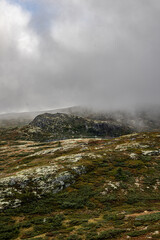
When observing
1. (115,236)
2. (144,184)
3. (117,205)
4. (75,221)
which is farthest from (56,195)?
(144,184)

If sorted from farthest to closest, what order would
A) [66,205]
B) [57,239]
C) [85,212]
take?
[66,205], [85,212], [57,239]

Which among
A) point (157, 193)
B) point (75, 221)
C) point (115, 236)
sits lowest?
point (157, 193)

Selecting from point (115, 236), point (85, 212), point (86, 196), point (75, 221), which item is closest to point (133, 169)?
point (86, 196)

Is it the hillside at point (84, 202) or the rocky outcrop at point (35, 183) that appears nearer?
the hillside at point (84, 202)

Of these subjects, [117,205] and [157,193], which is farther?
[157,193]

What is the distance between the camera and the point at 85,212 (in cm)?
2653

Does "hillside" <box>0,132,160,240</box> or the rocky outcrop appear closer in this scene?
"hillside" <box>0,132,160,240</box>

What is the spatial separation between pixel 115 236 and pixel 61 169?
26857 mm

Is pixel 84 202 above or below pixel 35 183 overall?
below

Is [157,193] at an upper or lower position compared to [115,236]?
lower

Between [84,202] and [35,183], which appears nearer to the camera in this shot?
[84,202]

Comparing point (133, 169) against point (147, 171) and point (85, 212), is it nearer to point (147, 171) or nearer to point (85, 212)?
point (147, 171)

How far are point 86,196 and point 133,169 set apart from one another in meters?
19.6

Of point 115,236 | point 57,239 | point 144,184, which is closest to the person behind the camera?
point 115,236
